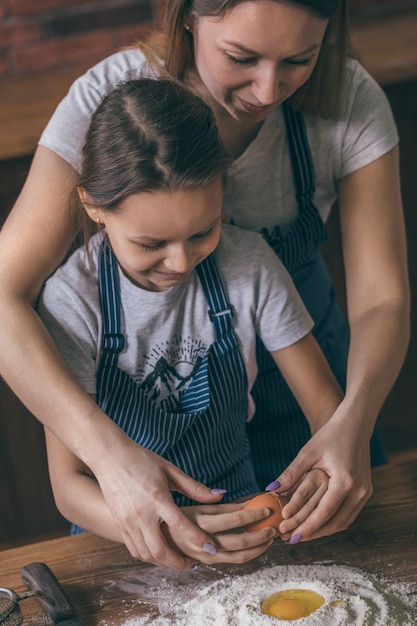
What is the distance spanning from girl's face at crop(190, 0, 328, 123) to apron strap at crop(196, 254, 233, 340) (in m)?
0.23

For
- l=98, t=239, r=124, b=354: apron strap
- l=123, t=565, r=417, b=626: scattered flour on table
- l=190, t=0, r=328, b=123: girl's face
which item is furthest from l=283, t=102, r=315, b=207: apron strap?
l=123, t=565, r=417, b=626: scattered flour on table

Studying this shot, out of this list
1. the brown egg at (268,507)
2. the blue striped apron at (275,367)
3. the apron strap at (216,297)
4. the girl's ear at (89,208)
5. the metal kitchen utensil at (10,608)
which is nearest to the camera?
the metal kitchen utensil at (10,608)

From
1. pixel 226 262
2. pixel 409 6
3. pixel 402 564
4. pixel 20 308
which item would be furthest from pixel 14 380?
pixel 409 6

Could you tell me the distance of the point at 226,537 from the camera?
1.07 metres

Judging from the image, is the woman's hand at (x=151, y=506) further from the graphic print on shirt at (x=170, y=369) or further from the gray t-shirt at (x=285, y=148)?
the gray t-shirt at (x=285, y=148)

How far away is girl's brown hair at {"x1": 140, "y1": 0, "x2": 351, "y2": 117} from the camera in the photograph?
120cm

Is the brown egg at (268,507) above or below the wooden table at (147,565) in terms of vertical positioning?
above

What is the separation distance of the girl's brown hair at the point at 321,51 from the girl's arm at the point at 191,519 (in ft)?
1.97

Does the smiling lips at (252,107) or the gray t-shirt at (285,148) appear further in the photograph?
the gray t-shirt at (285,148)

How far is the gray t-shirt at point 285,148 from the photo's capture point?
4.47 ft

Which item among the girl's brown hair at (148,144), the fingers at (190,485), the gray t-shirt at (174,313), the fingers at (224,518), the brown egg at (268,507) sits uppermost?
the girl's brown hair at (148,144)

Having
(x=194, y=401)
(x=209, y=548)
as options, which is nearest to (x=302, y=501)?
(x=209, y=548)

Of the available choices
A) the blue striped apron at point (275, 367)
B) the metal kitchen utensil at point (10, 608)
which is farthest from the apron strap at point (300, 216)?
the metal kitchen utensil at point (10, 608)

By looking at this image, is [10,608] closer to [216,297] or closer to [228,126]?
[216,297]
